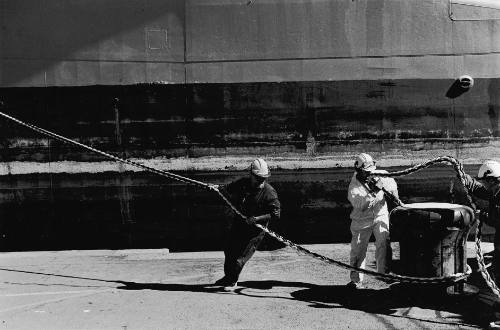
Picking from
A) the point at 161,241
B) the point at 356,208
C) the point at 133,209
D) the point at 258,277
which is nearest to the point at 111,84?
the point at 133,209

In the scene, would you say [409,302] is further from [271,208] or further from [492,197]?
[271,208]

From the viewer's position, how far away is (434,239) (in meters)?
5.53

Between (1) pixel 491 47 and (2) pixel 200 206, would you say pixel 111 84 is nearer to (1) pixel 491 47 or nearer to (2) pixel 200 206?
(2) pixel 200 206

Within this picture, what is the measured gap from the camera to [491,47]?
8.66 metres

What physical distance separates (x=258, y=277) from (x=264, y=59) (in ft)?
11.4

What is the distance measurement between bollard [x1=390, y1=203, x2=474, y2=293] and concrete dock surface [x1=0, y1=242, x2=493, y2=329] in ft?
0.89

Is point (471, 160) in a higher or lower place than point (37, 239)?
higher

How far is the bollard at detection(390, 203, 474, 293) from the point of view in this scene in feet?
18.0

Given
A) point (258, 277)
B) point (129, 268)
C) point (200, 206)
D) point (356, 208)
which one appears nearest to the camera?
point (356, 208)

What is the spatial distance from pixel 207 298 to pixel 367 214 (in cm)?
199

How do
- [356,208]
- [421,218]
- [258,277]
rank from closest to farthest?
1. [421,218]
2. [356,208]
3. [258,277]

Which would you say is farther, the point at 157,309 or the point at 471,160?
the point at 471,160

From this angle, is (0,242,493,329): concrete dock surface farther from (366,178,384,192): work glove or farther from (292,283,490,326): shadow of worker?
(366,178,384,192): work glove

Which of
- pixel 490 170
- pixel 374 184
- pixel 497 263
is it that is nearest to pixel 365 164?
pixel 374 184
